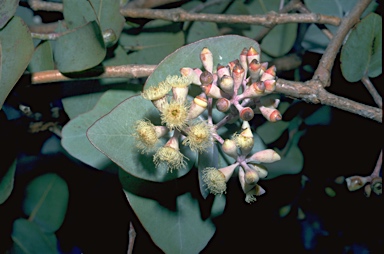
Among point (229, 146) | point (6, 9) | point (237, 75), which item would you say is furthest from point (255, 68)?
point (6, 9)

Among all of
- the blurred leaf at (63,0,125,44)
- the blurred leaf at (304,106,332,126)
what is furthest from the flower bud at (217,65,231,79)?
the blurred leaf at (304,106,332,126)

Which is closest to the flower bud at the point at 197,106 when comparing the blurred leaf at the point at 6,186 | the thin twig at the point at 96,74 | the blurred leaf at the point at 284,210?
the thin twig at the point at 96,74

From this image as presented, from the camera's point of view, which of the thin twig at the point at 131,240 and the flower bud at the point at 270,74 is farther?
the thin twig at the point at 131,240

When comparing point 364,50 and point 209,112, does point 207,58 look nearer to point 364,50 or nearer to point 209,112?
point 209,112

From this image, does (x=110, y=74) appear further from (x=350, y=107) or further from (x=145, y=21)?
(x=350, y=107)

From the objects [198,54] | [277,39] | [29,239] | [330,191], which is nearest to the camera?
[198,54]

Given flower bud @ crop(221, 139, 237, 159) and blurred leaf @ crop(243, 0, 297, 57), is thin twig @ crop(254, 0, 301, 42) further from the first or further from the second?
flower bud @ crop(221, 139, 237, 159)

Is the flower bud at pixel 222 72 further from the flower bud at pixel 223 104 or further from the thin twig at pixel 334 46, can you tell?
the thin twig at pixel 334 46
